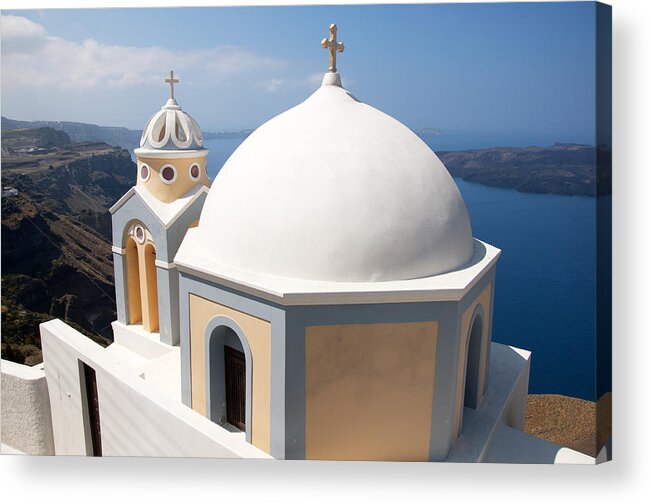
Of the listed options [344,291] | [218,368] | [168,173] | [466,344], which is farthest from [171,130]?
[466,344]

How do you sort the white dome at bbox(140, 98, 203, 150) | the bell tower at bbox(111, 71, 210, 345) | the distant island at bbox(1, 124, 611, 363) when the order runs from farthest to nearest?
the white dome at bbox(140, 98, 203, 150), the bell tower at bbox(111, 71, 210, 345), the distant island at bbox(1, 124, 611, 363)

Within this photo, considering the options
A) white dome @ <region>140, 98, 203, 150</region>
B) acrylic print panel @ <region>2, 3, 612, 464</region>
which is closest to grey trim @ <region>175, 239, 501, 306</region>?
acrylic print panel @ <region>2, 3, 612, 464</region>

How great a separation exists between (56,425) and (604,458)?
735cm

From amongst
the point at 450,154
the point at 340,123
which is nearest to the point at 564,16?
the point at 340,123

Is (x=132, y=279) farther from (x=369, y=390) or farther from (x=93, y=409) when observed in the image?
(x=369, y=390)

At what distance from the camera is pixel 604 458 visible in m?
5.29

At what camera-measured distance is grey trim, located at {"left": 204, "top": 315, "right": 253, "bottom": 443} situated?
16.5ft

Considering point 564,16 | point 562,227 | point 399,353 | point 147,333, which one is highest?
point 564,16

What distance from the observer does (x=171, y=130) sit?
26.6ft

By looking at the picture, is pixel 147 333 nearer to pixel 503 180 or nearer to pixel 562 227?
pixel 562 227

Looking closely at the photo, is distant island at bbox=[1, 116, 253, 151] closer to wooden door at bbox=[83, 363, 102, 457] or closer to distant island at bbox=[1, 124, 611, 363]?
distant island at bbox=[1, 124, 611, 363]

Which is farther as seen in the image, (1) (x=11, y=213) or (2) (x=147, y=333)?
(1) (x=11, y=213)

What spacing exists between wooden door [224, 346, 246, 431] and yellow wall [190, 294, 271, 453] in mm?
264

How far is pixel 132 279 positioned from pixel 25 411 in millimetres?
2555
